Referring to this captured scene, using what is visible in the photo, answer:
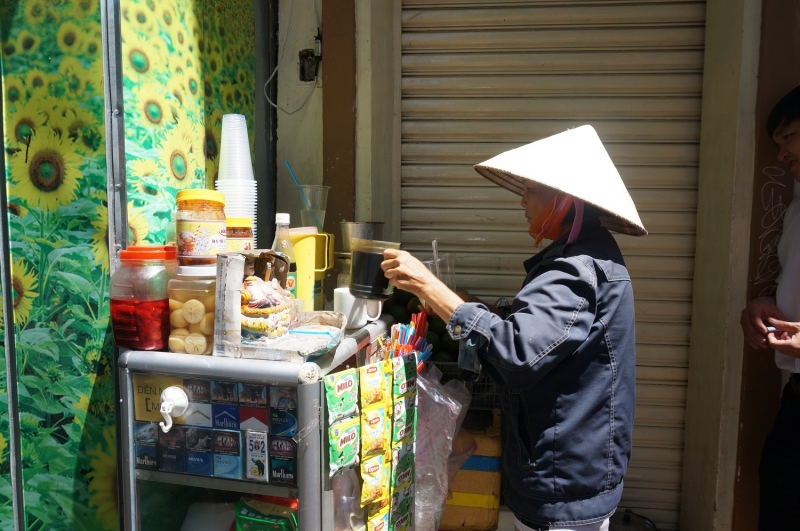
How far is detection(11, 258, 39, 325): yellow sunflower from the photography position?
6.47 ft

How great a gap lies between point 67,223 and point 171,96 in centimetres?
64

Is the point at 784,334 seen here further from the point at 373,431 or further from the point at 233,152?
the point at 233,152

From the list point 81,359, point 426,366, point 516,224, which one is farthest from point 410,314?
point 81,359

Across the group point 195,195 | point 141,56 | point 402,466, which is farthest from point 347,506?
point 141,56

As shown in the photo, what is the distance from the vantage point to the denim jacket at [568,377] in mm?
1714

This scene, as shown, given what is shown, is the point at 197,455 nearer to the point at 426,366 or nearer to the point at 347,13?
the point at 426,366

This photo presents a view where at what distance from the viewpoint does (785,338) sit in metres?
2.44

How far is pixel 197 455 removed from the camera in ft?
5.76

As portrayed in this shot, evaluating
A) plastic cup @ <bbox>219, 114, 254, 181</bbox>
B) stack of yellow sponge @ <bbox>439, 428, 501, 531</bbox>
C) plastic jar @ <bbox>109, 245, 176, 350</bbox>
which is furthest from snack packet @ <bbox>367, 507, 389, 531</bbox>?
plastic cup @ <bbox>219, 114, 254, 181</bbox>

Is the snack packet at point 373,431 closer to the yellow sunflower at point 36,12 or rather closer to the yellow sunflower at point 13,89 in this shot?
the yellow sunflower at point 13,89

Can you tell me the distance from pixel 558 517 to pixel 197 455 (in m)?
1.25

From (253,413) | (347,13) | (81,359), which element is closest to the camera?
(253,413)

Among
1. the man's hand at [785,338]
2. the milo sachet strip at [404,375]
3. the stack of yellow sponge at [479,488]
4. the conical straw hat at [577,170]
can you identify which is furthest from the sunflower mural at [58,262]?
the man's hand at [785,338]

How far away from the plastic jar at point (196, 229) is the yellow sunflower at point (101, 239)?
36 cm
